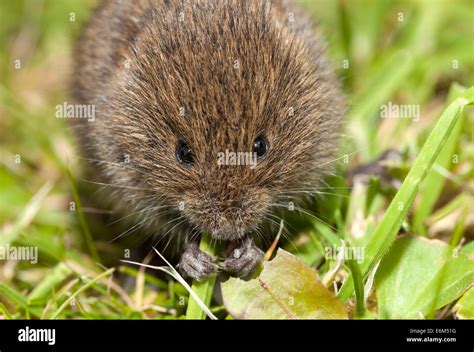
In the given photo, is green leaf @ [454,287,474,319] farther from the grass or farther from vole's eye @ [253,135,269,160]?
vole's eye @ [253,135,269,160]

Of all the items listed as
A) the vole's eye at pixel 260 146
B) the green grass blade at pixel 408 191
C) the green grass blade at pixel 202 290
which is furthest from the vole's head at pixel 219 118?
the green grass blade at pixel 408 191

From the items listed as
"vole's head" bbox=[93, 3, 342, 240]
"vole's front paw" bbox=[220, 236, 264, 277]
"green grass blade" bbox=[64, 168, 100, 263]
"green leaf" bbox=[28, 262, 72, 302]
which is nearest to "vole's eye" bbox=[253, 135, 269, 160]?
"vole's head" bbox=[93, 3, 342, 240]

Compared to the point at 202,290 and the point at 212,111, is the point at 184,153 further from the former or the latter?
the point at 202,290

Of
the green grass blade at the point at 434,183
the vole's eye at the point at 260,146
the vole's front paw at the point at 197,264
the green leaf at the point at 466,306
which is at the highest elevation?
the vole's eye at the point at 260,146

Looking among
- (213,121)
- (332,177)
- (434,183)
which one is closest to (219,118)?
(213,121)

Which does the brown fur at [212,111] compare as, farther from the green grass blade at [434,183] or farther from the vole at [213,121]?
the green grass blade at [434,183]
